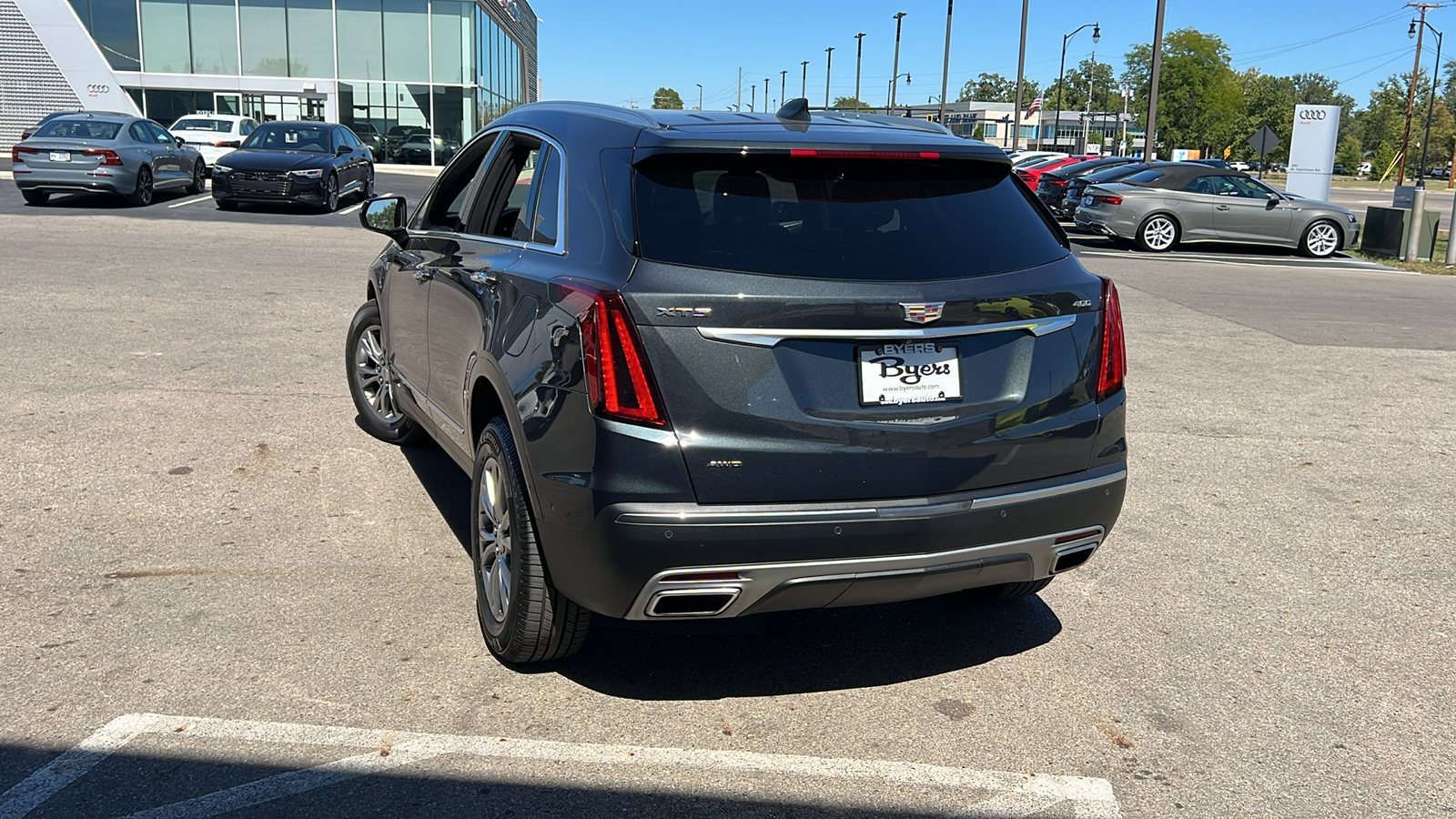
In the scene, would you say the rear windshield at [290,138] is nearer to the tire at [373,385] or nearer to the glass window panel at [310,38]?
the tire at [373,385]

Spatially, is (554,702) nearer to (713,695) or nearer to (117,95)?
(713,695)

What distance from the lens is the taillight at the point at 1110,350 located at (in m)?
3.91

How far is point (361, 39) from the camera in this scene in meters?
42.2

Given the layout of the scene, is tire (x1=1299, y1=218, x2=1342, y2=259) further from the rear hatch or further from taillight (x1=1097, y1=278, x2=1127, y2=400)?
the rear hatch

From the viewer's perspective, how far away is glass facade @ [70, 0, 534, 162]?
41469mm

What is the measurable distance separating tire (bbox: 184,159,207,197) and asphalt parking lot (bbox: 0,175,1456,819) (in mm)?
19555

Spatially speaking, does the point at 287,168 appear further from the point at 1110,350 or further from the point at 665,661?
the point at 1110,350

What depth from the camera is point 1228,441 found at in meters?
7.39

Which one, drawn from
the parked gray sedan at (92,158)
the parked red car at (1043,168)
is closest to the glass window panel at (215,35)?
the parked gray sedan at (92,158)

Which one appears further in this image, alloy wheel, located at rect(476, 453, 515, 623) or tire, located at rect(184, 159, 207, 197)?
tire, located at rect(184, 159, 207, 197)

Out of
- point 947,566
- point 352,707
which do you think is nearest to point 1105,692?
point 947,566

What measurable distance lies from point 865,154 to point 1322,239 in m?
22.2

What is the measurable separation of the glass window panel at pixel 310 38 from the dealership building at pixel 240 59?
0.03m

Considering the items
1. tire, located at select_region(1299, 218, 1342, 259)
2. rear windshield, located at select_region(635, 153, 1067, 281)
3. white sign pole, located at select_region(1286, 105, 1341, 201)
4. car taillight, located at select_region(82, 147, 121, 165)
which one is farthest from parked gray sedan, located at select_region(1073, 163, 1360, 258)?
rear windshield, located at select_region(635, 153, 1067, 281)
